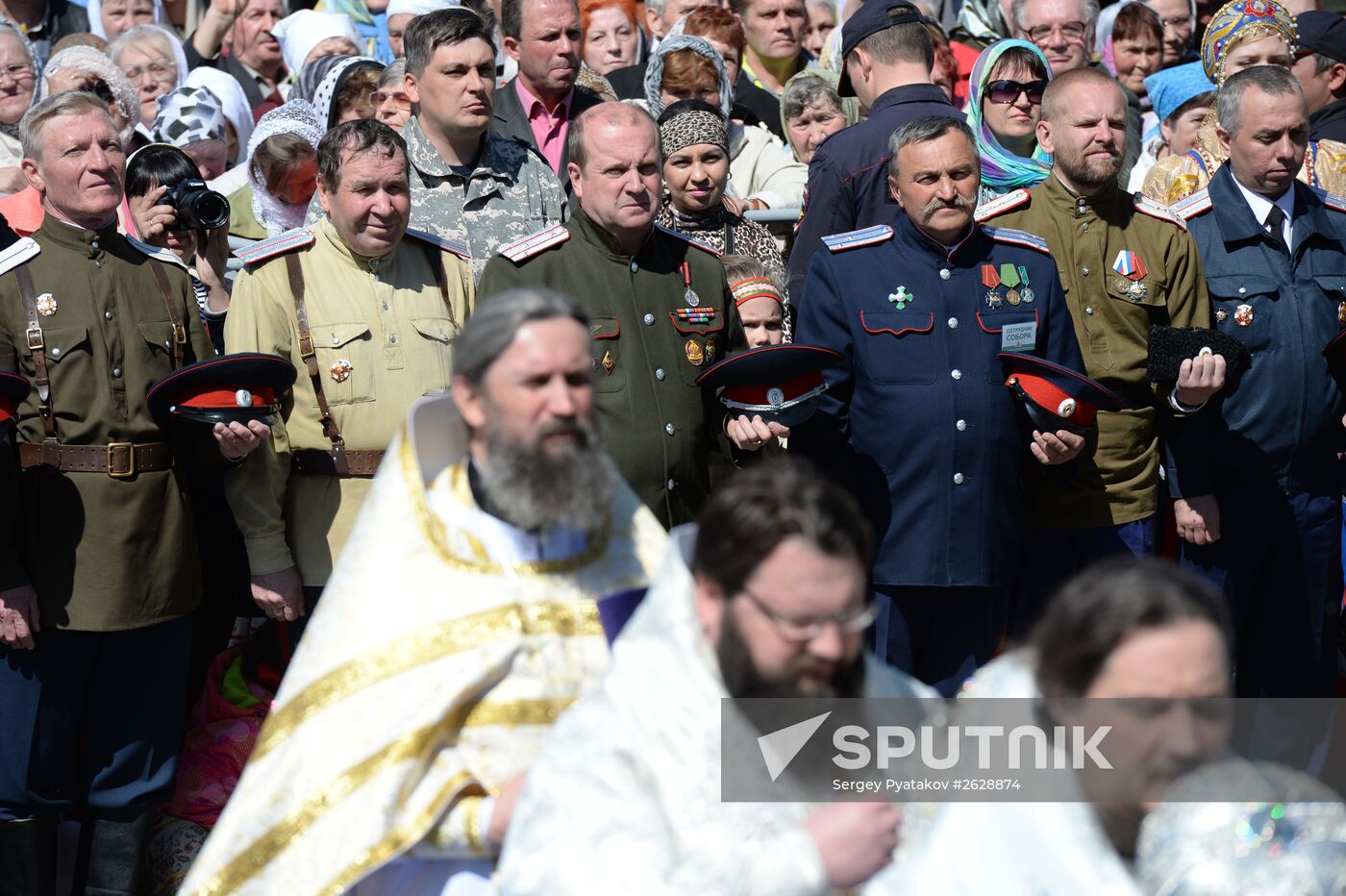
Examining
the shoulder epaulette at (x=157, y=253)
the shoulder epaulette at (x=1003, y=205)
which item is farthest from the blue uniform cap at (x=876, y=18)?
the shoulder epaulette at (x=157, y=253)

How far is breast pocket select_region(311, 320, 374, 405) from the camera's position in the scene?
17.9 feet

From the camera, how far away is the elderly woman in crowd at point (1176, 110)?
26.0 feet

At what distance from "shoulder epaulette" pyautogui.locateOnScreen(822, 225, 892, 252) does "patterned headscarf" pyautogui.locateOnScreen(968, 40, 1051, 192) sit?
46.4 inches

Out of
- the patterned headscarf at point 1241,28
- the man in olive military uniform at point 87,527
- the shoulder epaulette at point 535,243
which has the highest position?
the patterned headscarf at point 1241,28

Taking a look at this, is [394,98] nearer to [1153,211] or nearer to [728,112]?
[728,112]

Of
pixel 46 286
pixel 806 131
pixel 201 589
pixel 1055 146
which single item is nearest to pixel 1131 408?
pixel 1055 146

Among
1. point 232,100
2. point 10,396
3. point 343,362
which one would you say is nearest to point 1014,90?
point 343,362

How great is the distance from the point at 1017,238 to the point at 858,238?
543mm

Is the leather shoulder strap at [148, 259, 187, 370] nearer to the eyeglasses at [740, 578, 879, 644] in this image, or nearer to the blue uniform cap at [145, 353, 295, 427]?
the blue uniform cap at [145, 353, 295, 427]

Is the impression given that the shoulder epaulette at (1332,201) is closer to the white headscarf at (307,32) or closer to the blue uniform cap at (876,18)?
the blue uniform cap at (876,18)

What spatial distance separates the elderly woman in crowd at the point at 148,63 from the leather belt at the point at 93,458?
386cm

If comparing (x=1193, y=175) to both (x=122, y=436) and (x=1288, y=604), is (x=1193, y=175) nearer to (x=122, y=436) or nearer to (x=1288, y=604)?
(x=1288, y=604)

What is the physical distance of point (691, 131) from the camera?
664cm

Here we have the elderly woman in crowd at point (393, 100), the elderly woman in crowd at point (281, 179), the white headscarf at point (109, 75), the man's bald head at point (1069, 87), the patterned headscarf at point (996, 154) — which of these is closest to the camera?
the man's bald head at point (1069, 87)
